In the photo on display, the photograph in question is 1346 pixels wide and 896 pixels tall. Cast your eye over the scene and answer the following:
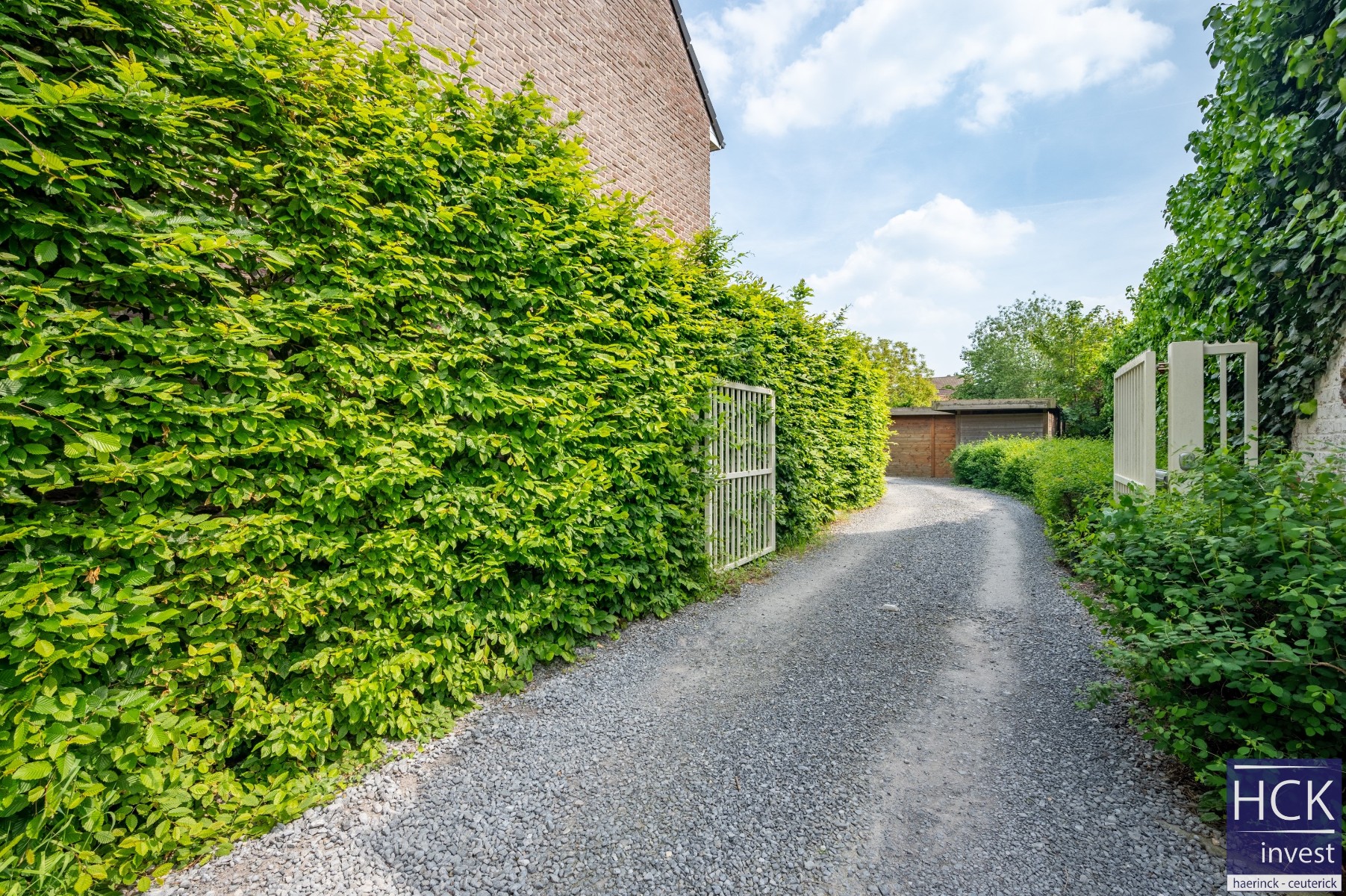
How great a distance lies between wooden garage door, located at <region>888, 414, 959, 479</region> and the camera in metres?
23.2

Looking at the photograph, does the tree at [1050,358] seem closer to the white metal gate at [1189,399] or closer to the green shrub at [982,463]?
the green shrub at [982,463]

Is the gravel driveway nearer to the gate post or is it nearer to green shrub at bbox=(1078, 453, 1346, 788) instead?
green shrub at bbox=(1078, 453, 1346, 788)

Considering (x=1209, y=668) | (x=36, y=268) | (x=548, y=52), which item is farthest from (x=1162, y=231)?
(x=36, y=268)

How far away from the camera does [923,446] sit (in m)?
23.5

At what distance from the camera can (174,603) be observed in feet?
6.97

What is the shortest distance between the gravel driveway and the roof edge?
10697 millimetres

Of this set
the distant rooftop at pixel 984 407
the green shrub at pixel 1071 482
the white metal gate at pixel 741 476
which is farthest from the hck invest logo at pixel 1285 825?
the distant rooftop at pixel 984 407

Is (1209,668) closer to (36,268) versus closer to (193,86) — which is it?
(36,268)

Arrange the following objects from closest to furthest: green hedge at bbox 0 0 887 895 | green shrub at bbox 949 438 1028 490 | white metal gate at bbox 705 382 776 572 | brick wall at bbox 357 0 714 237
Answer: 1. green hedge at bbox 0 0 887 895
2. brick wall at bbox 357 0 714 237
3. white metal gate at bbox 705 382 776 572
4. green shrub at bbox 949 438 1028 490

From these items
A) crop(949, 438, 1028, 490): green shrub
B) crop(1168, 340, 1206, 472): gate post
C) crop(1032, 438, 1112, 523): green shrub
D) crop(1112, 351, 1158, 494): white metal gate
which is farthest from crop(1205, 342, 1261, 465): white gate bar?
crop(949, 438, 1028, 490): green shrub

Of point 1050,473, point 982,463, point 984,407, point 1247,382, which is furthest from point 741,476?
point 984,407

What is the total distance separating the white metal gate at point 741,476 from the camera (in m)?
6.00

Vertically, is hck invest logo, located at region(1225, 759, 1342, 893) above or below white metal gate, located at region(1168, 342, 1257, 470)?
below

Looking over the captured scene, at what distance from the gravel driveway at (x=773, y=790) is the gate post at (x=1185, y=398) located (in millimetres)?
1716
